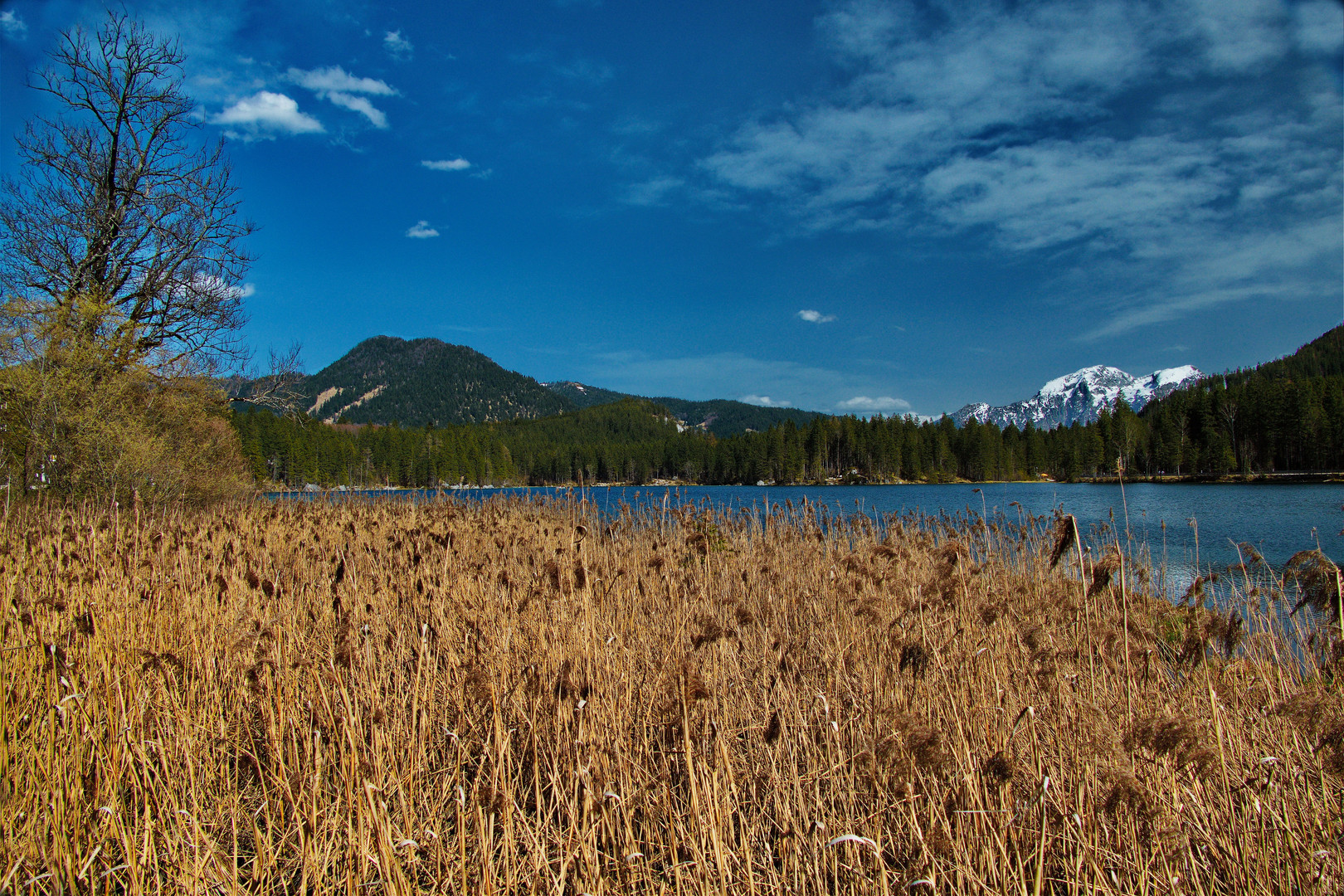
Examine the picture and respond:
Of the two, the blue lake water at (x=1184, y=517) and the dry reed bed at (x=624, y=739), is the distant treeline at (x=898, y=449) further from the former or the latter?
the dry reed bed at (x=624, y=739)

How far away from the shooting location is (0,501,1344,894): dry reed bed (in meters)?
1.96

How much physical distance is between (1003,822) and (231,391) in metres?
20.5

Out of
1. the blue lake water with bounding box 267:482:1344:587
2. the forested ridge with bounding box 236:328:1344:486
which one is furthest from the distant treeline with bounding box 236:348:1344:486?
the blue lake water with bounding box 267:482:1344:587

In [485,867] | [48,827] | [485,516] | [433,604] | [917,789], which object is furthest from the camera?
[485,516]

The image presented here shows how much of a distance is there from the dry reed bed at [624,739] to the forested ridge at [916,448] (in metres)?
54.8

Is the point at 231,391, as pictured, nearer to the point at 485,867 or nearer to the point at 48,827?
the point at 48,827

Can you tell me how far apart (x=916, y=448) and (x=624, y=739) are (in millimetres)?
103636

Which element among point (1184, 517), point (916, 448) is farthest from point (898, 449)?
point (1184, 517)

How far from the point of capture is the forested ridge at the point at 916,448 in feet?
226

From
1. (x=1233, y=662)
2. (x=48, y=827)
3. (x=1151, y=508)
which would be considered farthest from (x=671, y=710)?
(x=1151, y=508)

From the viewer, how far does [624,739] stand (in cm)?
282

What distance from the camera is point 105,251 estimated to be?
597 inches

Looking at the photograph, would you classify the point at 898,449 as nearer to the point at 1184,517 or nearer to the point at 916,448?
the point at 916,448

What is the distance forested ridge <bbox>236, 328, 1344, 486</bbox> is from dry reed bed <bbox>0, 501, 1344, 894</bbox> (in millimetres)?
54799
